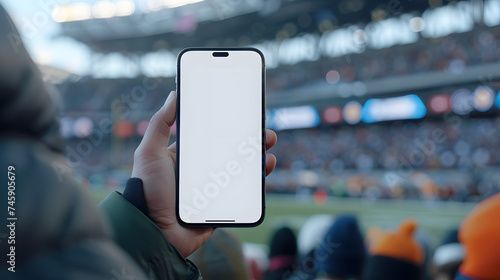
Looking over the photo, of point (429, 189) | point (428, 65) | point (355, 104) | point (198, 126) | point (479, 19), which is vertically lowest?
point (429, 189)

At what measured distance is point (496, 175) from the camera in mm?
11711

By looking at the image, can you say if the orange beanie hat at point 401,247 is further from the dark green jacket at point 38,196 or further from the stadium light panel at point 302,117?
the stadium light panel at point 302,117

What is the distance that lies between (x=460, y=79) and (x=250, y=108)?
15.1 metres

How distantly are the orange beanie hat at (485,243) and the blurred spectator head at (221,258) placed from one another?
40.8 inches

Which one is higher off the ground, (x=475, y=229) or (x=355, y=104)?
(x=355, y=104)

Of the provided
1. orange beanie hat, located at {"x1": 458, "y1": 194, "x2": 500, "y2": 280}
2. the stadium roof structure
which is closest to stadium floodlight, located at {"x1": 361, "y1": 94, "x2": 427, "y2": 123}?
the stadium roof structure

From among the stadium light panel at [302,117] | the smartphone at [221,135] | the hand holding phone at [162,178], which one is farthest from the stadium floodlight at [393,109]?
the hand holding phone at [162,178]

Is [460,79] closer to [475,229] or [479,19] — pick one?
[479,19]

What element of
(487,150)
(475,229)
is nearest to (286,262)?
(475,229)

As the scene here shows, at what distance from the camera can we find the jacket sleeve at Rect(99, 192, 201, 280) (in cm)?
73

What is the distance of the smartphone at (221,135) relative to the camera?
2.97 ft

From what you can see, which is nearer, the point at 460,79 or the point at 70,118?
the point at 460,79

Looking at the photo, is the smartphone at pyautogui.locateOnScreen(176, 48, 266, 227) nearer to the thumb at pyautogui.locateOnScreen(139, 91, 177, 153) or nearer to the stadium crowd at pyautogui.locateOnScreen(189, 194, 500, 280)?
the thumb at pyautogui.locateOnScreen(139, 91, 177, 153)

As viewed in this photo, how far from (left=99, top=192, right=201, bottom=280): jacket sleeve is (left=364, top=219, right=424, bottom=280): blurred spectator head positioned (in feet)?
5.47
